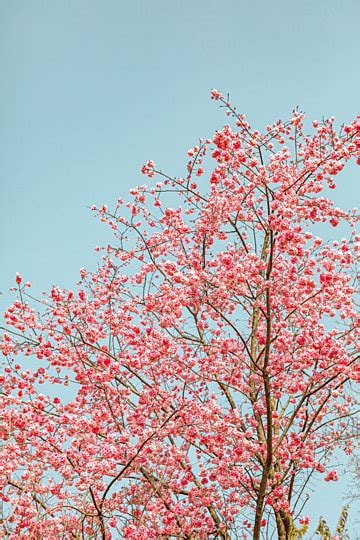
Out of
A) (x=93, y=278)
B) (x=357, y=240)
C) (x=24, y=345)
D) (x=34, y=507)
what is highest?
(x=93, y=278)

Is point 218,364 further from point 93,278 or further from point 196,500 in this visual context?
point 93,278

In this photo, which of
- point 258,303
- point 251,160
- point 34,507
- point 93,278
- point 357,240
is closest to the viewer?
point 34,507

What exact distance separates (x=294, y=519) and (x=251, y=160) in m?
4.12

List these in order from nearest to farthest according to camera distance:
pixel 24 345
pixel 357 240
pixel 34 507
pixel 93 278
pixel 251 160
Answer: pixel 34 507, pixel 251 160, pixel 357 240, pixel 24 345, pixel 93 278

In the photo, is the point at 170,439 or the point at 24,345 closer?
the point at 170,439

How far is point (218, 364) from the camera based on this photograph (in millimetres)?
6887

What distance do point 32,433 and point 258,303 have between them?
2689 millimetres

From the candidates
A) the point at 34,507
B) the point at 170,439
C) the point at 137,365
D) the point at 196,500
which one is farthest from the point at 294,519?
the point at 34,507

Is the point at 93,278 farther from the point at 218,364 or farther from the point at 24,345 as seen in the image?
the point at 218,364

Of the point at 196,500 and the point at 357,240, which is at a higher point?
the point at 357,240

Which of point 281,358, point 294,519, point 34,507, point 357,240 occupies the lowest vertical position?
point 34,507

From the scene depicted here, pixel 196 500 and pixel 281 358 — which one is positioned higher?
pixel 281 358

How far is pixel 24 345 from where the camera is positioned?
775 centimetres

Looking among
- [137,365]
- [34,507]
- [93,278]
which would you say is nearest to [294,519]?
[137,365]
